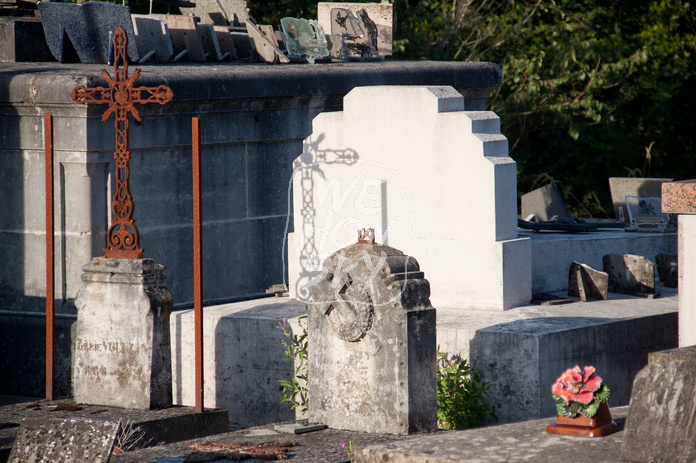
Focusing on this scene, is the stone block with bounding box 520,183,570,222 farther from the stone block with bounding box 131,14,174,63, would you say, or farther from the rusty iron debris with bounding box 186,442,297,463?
the rusty iron debris with bounding box 186,442,297,463

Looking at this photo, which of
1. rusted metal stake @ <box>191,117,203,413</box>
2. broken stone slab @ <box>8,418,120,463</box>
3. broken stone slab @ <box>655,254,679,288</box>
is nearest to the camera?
broken stone slab @ <box>8,418,120,463</box>

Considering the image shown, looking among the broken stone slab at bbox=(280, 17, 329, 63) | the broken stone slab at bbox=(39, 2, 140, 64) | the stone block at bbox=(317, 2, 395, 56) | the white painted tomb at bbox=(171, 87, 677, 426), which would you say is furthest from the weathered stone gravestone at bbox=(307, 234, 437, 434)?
the stone block at bbox=(317, 2, 395, 56)

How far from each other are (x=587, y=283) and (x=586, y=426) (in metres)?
3.90

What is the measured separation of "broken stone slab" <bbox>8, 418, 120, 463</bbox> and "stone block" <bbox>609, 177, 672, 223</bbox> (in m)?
7.11

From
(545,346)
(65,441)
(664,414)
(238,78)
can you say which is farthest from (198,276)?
(664,414)

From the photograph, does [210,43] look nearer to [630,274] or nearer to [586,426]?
[630,274]

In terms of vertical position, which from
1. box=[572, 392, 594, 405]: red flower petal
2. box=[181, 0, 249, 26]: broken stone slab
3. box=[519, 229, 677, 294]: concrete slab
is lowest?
box=[572, 392, 594, 405]: red flower petal

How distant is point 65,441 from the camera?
5738mm

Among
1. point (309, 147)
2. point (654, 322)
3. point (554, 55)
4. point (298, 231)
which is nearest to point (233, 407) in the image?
point (298, 231)

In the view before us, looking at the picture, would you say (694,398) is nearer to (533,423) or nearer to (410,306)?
(533,423)

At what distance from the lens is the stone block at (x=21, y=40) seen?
34.2 ft

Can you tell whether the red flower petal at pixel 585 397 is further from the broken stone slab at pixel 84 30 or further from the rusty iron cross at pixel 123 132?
the broken stone slab at pixel 84 30

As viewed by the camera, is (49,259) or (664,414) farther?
(49,259)

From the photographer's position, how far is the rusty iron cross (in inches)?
312
